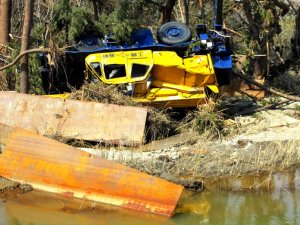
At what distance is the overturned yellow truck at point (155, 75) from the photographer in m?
11.2

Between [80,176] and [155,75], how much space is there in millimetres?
4138

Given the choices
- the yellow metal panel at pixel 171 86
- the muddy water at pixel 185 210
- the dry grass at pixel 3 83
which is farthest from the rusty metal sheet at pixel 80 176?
the dry grass at pixel 3 83

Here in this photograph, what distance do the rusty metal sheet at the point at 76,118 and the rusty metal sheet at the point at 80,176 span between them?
180 centimetres

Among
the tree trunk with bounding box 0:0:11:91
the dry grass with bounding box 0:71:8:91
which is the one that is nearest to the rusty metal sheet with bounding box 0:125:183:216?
the dry grass with bounding box 0:71:8:91

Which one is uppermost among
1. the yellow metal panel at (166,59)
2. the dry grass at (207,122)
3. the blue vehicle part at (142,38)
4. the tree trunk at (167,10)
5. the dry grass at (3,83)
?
the tree trunk at (167,10)

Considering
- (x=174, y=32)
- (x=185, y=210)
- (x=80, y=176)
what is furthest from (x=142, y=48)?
(x=185, y=210)

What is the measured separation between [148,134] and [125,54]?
199 centimetres

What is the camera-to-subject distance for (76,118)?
10.4m

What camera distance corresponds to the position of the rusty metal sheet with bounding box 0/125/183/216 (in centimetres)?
744

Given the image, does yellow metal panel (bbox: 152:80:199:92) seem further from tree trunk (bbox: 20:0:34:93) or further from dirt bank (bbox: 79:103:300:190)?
tree trunk (bbox: 20:0:34:93)

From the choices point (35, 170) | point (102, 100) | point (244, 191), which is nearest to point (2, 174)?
point (35, 170)

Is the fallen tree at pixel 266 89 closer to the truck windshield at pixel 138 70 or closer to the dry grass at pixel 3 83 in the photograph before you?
the truck windshield at pixel 138 70

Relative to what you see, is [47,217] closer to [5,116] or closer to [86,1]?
[5,116]

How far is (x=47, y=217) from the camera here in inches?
292
